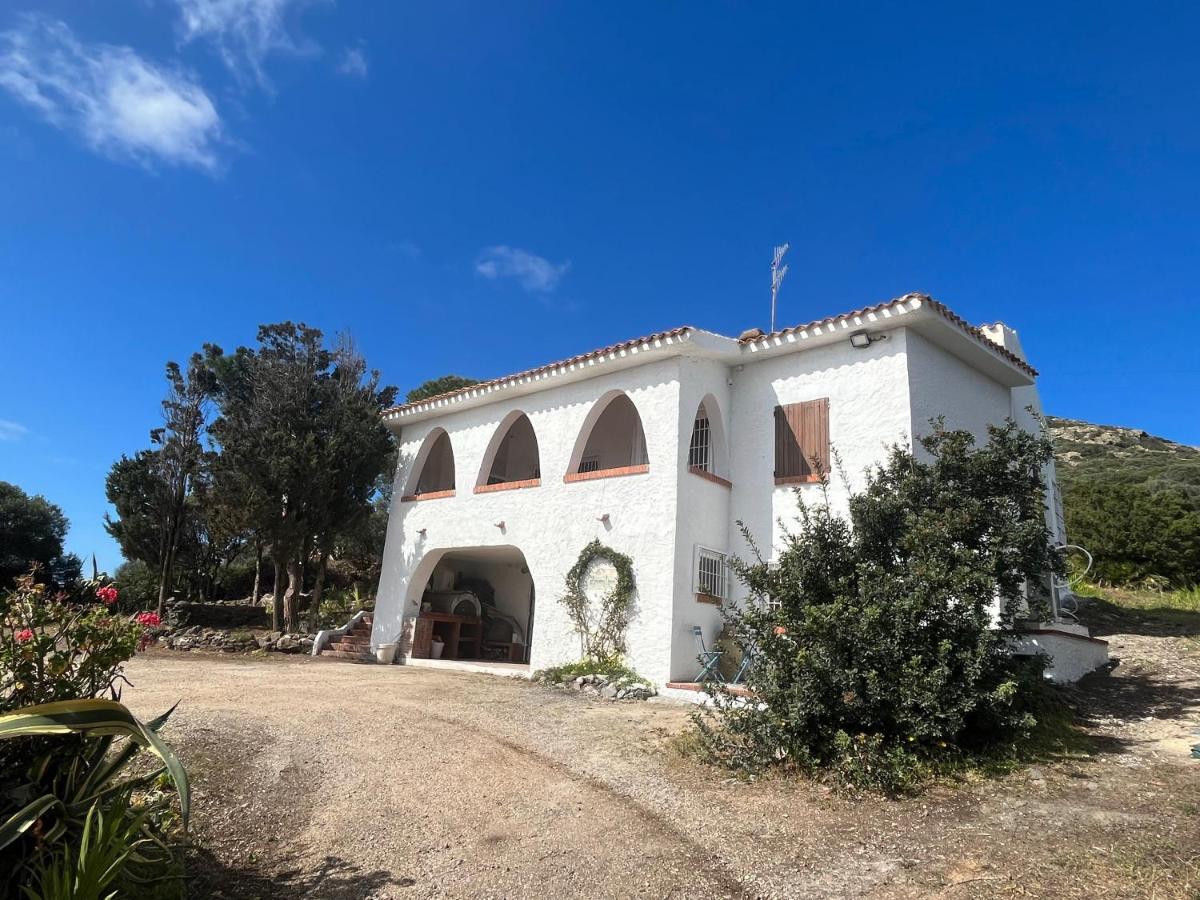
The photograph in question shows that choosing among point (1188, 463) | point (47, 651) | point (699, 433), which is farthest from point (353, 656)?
point (1188, 463)

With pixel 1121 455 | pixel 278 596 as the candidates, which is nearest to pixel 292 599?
pixel 278 596

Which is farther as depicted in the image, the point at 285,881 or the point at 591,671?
the point at 591,671

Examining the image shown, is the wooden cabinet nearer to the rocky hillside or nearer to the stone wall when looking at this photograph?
the stone wall

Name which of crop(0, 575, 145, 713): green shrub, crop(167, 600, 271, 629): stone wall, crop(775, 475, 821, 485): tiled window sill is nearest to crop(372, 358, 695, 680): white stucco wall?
crop(775, 475, 821, 485): tiled window sill

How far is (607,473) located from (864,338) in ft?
16.7

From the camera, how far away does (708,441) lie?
13914 millimetres

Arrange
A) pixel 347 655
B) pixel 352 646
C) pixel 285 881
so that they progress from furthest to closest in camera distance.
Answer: pixel 352 646 → pixel 347 655 → pixel 285 881

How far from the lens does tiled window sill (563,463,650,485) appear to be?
513 inches

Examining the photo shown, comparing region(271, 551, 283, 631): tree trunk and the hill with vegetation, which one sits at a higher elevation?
the hill with vegetation

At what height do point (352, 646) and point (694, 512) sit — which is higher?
point (694, 512)

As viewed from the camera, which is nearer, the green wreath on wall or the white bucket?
the green wreath on wall

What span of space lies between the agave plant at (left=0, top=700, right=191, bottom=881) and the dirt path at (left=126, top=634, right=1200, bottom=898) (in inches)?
31.6

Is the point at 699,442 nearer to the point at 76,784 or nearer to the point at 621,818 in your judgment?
the point at 621,818

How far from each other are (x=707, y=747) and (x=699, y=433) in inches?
309
